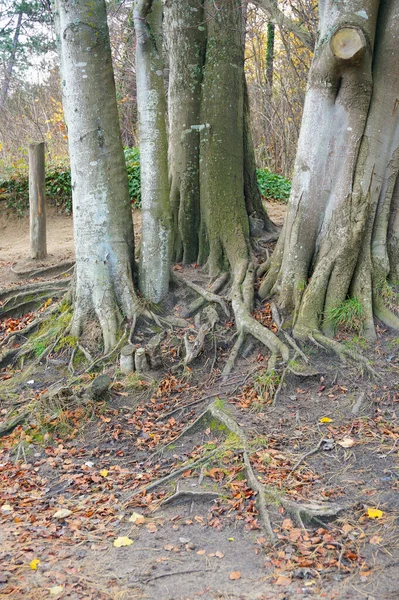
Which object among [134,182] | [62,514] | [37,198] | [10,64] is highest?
[10,64]

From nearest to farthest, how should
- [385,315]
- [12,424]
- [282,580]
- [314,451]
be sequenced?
1. [282,580]
2. [314,451]
3. [12,424]
4. [385,315]

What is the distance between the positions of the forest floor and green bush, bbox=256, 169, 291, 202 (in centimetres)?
762

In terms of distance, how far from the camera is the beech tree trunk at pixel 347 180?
5.89 meters

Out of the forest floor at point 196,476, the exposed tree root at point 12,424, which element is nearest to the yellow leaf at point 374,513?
the forest floor at point 196,476

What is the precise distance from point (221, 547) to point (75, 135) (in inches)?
187

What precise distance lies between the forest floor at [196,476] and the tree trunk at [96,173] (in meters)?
0.45

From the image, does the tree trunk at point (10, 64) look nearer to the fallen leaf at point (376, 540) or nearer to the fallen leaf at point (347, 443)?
the fallen leaf at point (347, 443)

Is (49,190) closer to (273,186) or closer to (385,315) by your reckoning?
(273,186)

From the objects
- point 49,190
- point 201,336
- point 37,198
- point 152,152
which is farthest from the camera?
point 49,190

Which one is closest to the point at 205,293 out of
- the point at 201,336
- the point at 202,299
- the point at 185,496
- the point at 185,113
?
the point at 202,299

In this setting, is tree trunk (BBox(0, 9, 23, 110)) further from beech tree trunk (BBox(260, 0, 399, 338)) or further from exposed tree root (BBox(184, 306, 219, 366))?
beech tree trunk (BBox(260, 0, 399, 338))

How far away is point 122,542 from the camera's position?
3.74 m

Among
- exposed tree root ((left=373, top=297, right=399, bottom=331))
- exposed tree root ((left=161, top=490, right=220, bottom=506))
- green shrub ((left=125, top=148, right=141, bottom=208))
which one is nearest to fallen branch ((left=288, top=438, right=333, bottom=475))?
exposed tree root ((left=161, top=490, right=220, bottom=506))

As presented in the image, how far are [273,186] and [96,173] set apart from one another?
8476 mm
